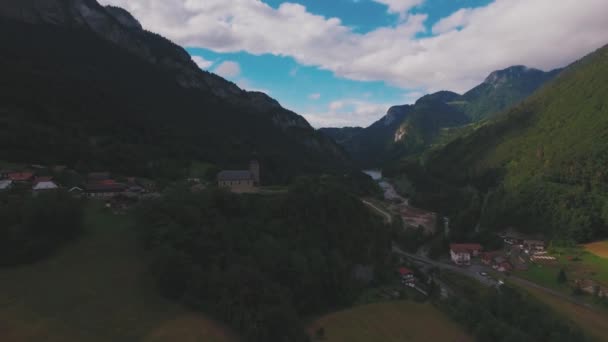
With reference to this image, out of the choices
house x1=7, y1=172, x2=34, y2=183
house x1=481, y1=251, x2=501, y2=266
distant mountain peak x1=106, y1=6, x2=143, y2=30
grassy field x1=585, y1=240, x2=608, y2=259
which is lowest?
house x1=481, y1=251, x2=501, y2=266

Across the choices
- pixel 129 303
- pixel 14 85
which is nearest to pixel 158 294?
pixel 129 303

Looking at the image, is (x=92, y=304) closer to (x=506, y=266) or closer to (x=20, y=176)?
(x=20, y=176)

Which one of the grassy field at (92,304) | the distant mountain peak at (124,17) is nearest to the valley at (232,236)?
the grassy field at (92,304)

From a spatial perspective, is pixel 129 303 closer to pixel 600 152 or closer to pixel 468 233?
pixel 468 233

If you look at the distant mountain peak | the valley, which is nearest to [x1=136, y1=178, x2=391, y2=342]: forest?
the valley

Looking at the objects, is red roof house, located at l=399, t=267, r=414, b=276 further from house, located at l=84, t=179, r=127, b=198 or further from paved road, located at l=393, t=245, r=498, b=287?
house, located at l=84, t=179, r=127, b=198

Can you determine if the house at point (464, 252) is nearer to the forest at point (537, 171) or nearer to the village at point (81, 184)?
the forest at point (537, 171)
